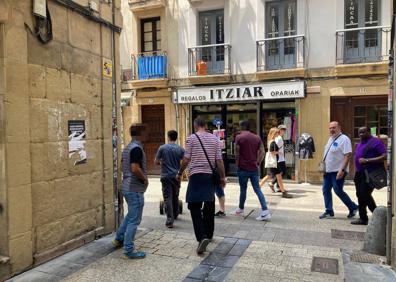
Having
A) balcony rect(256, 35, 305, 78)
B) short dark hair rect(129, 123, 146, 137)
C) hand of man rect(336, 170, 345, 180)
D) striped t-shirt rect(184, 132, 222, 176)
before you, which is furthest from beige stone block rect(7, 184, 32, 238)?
balcony rect(256, 35, 305, 78)

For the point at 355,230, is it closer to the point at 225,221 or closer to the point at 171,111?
the point at 225,221

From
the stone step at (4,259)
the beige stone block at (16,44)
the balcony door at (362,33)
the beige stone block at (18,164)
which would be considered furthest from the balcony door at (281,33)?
the stone step at (4,259)

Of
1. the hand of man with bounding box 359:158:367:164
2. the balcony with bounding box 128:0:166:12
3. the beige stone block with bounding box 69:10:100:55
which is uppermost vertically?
the balcony with bounding box 128:0:166:12

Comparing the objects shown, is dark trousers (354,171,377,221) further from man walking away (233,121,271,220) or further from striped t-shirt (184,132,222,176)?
striped t-shirt (184,132,222,176)

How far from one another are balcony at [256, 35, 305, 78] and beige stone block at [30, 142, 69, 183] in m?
7.91

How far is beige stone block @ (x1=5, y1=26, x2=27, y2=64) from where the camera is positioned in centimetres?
391

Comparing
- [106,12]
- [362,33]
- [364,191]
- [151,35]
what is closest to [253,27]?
[362,33]

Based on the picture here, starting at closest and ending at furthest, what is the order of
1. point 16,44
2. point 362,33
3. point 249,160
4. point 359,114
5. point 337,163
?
1. point 16,44
2. point 337,163
3. point 249,160
4. point 362,33
5. point 359,114

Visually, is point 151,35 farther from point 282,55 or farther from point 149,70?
point 282,55

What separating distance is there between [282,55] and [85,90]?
25.4 feet

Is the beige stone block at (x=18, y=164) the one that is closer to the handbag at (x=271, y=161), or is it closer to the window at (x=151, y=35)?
the handbag at (x=271, y=161)

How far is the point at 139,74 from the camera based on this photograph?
13.0m

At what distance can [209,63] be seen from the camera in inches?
484

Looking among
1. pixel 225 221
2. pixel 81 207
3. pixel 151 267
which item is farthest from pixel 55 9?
pixel 225 221
